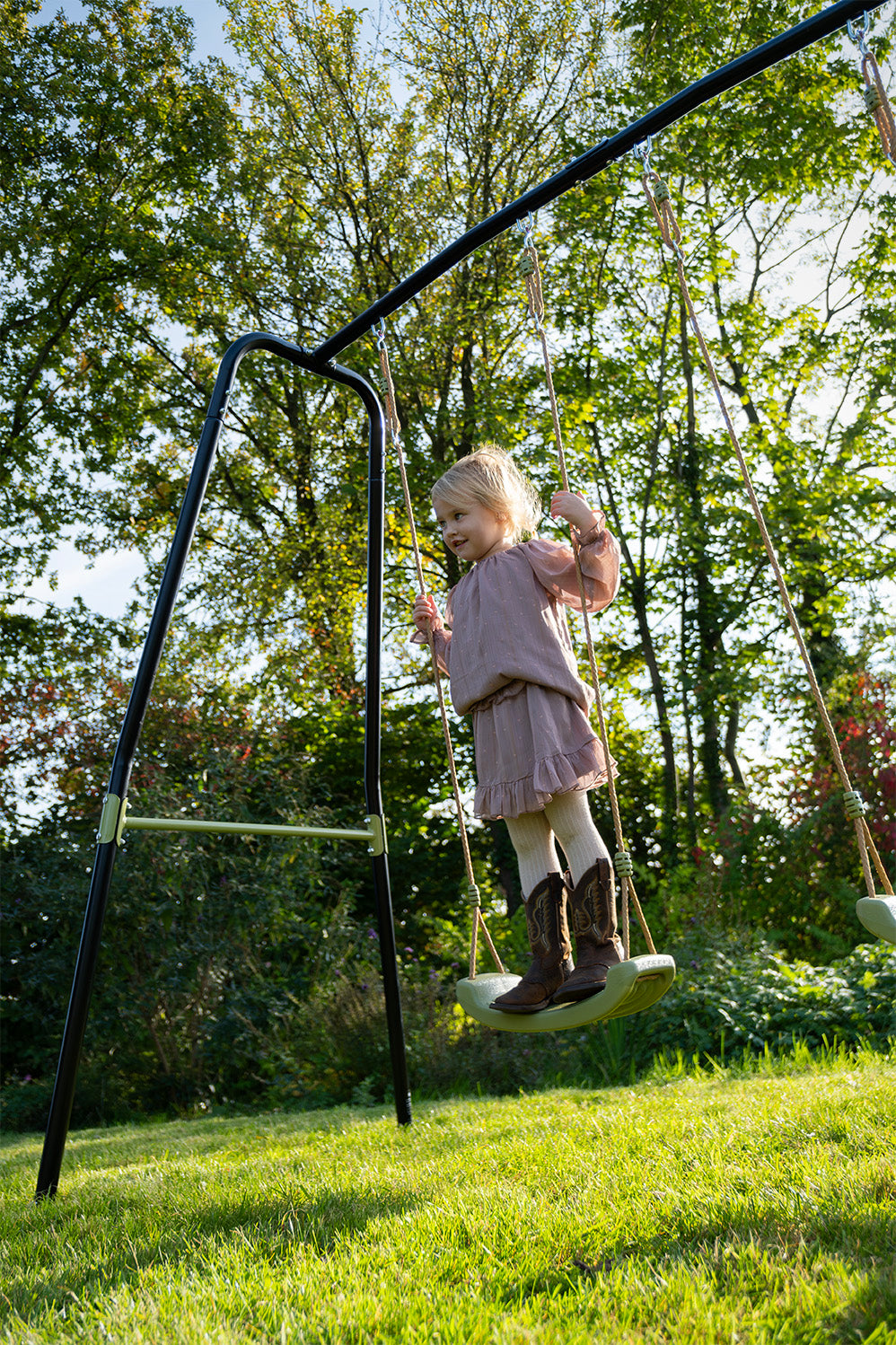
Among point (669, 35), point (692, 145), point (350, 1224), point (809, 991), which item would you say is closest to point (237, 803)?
point (809, 991)

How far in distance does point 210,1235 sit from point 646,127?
118 inches

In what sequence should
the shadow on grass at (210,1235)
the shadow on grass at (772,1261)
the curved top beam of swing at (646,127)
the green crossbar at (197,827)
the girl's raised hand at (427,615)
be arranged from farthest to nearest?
1. the girl's raised hand at (427,615)
2. the green crossbar at (197,827)
3. the curved top beam of swing at (646,127)
4. the shadow on grass at (210,1235)
5. the shadow on grass at (772,1261)

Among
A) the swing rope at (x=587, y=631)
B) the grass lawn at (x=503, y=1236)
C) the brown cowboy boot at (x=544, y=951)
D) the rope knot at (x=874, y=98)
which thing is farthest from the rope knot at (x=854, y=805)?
the rope knot at (x=874, y=98)

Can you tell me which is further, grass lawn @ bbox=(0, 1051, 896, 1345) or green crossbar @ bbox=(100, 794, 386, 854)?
green crossbar @ bbox=(100, 794, 386, 854)

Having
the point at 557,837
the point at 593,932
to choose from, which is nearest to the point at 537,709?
the point at 557,837

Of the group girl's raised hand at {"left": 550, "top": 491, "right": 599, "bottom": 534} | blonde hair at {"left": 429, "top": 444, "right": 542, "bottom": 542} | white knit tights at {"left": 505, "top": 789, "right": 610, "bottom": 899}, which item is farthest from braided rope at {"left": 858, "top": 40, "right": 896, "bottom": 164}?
white knit tights at {"left": 505, "top": 789, "right": 610, "bottom": 899}

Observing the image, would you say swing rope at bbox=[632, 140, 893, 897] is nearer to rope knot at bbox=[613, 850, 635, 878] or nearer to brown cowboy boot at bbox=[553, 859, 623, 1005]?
rope knot at bbox=[613, 850, 635, 878]

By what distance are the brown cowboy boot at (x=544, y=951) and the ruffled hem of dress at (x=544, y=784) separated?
241 millimetres

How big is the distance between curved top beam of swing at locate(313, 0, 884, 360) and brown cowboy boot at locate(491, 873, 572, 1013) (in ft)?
6.23

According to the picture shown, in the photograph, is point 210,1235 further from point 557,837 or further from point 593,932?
point 557,837

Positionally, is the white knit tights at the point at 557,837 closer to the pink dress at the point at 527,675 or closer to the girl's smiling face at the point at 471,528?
the pink dress at the point at 527,675

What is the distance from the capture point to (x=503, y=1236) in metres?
2.07

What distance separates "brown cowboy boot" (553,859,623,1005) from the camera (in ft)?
8.79

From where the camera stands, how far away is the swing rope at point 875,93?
8.09 feet
